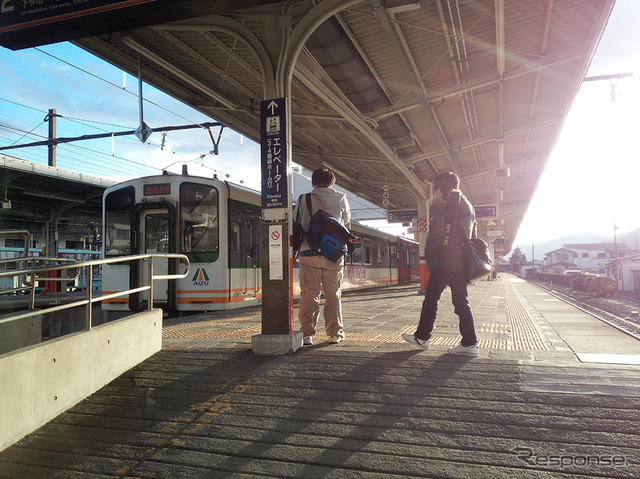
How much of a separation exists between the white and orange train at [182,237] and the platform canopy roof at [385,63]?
202cm

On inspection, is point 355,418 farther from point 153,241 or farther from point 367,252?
point 367,252

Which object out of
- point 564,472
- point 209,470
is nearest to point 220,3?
point 209,470

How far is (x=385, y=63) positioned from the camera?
320 inches

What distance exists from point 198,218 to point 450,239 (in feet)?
20.6

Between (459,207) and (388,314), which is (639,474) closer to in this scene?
(459,207)

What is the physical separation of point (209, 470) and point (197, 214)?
7.18 meters

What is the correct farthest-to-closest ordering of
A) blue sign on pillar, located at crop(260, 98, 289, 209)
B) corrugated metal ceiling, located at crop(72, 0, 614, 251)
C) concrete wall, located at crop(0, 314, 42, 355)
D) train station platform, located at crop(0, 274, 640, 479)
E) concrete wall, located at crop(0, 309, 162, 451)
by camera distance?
corrugated metal ceiling, located at crop(72, 0, 614, 251) → concrete wall, located at crop(0, 314, 42, 355) → blue sign on pillar, located at crop(260, 98, 289, 209) → concrete wall, located at crop(0, 309, 162, 451) → train station platform, located at crop(0, 274, 640, 479)

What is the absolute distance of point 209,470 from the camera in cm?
246

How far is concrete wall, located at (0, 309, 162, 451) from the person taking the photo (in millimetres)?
2828

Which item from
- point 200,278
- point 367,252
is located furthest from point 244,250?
point 367,252

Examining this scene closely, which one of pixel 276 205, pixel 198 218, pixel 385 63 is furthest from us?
pixel 198 218

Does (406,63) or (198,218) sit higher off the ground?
(406,63)

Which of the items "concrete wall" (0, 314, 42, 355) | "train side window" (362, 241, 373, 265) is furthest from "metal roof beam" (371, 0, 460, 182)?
"train side window" (362, 241, 373, 265)

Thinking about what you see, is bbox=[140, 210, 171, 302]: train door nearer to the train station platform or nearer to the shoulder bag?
the train station platform
